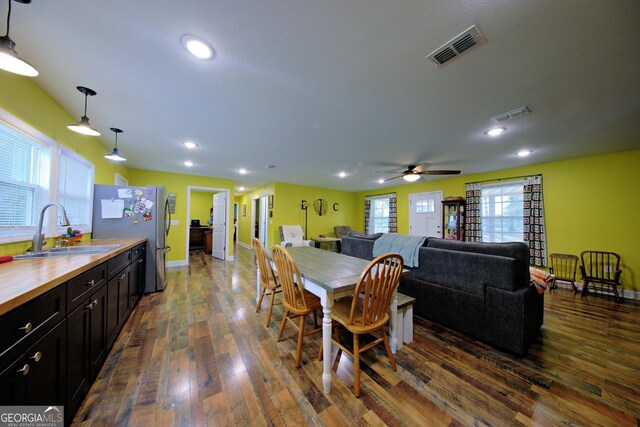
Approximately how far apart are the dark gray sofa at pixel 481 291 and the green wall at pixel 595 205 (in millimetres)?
2879

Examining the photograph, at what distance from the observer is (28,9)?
122 centimetres

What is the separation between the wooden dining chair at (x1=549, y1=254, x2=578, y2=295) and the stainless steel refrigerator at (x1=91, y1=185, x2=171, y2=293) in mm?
6838

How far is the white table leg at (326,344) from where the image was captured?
4.88ft

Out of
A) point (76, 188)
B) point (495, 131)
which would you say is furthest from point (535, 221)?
point (76, 188)

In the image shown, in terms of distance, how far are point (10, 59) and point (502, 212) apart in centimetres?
687

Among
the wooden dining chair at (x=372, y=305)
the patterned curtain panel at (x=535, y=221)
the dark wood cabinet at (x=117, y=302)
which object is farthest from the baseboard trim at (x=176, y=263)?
the patterned curtain panel at (x=535, y=221)

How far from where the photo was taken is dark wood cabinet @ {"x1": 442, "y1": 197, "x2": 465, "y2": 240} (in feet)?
17.2

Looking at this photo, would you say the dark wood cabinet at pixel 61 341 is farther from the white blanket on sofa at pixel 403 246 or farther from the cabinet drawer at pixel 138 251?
the white blanket on sofa at pixel 403 246

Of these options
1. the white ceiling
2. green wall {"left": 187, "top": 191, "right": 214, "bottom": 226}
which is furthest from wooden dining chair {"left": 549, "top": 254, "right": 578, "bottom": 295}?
green wall {"left": 187, "top": 191, "right": 214, "bottom": 226}

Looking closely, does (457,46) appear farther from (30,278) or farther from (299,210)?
(299,210)

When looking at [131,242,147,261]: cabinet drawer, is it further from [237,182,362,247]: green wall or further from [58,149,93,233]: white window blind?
[237,182,362,247]: green wall

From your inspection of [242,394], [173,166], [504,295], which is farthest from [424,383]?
[173,166]

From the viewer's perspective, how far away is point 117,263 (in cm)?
204

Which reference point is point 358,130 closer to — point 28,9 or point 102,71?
point 102,71
